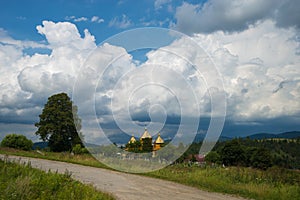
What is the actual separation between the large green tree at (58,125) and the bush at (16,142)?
9061 millimetres

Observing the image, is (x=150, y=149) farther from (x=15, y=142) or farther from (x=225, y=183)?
(x=15, y=142)

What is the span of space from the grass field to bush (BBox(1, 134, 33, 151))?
19.6 meters

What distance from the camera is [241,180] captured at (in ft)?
59.5

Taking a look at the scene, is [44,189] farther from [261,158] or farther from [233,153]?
[261,158]

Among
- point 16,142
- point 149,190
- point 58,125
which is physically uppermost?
point 58,125

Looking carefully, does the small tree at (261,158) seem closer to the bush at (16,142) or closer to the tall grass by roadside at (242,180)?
the tall grass by roadside at (242,180)

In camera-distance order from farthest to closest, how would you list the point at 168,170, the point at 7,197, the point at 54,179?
the point at 168,170
the point at 54,179
the point at 7,197

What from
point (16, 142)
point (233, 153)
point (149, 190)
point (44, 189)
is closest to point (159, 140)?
point (149, 190)

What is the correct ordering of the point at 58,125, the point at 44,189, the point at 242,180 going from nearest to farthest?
the point at 44,189
the point at 242,180
the point at 58,125

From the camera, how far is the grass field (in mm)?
15172

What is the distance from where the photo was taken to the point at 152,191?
44.4 feet

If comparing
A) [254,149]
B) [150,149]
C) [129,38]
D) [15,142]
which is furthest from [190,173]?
[254,149]

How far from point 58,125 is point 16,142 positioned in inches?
402

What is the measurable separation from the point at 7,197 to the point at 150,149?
9.44m
